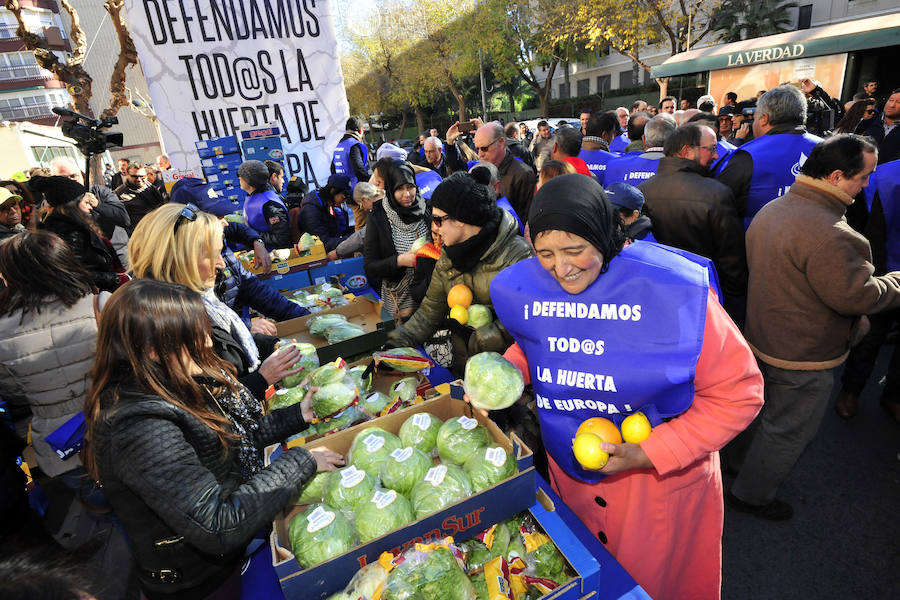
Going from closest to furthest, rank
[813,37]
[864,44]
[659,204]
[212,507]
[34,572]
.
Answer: [34,572] < [212,507] < [659,204] < [864,44] < [813,37]

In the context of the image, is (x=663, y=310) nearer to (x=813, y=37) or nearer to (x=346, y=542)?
(x=346, y=542)

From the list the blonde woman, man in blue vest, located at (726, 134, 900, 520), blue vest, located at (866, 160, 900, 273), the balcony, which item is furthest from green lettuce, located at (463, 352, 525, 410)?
the balcony

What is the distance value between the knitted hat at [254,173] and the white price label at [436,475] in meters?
4.78

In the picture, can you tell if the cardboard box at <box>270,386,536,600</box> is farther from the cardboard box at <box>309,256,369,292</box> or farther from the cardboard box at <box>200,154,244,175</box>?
the cardboard box at <box>200,154,244,175</box>

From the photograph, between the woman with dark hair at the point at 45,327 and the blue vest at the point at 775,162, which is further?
the blue vest at the point at 775,162

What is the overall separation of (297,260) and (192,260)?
7.64ft

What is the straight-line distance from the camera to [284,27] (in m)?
7.62

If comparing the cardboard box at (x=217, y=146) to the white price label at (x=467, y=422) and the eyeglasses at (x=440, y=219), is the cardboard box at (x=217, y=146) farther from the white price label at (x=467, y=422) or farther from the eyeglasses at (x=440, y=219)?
the white price label at (x=467, y=422)

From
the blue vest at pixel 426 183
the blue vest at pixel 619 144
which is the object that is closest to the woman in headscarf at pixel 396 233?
the blue vest at pixel 426 183

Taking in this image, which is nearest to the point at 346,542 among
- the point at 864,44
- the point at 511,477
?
the point at 511,477

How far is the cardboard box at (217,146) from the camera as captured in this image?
754 centimetres

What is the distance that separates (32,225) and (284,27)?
4.75 metres

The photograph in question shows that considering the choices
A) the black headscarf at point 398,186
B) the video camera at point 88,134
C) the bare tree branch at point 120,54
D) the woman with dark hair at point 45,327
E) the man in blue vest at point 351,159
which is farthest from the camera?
the bare tree branch at point 120,54

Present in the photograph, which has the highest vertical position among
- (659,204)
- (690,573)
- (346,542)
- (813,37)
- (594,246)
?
(813,37)
